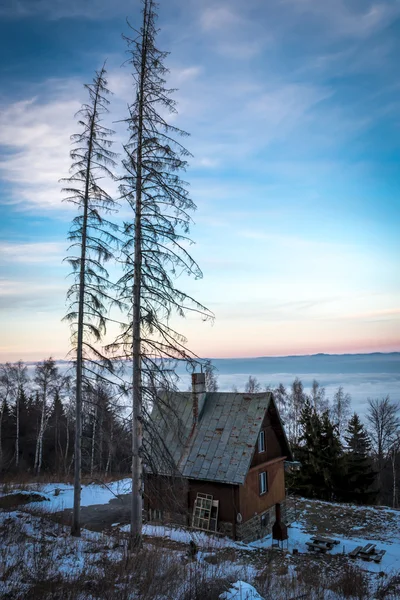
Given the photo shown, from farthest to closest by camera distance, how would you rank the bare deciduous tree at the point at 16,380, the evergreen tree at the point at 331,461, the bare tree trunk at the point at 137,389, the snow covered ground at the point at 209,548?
the bare deciduous tree at the point at 16,380 → the evergreen tree at the point at 331,461 → the bare tree trunk at the point at 137,389 → the snow covered ground at the point at 209,548

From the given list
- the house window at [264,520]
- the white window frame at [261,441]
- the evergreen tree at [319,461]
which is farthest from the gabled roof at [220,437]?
the evergreen tree at [319,461]

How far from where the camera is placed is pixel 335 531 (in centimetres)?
2006

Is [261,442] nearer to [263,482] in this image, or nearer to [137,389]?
[263,482]

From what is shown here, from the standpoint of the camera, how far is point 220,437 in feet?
61.2

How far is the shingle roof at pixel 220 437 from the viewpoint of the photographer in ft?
56.8

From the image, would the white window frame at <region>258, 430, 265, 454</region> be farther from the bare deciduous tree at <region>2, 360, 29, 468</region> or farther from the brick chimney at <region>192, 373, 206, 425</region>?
the bare deciduous tree at <region>2, 360, 29, 468</region>

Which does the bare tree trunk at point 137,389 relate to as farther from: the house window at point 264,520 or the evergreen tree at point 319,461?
the evergreen tree at point 319,461

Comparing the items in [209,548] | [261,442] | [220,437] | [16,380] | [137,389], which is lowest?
[209,548]

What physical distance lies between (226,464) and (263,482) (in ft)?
11.9

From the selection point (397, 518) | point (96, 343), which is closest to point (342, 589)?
point (96, 343)

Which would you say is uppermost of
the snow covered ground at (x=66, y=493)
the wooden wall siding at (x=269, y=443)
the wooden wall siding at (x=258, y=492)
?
the wooden wall siding at (x=269, y=443)

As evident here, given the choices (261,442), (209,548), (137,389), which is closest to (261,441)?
(261,442)

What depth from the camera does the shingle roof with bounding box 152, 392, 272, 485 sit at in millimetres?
17312

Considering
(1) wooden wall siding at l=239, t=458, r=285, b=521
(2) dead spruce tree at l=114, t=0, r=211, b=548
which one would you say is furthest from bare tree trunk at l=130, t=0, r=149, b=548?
(1) wooden wall siding at l=239, t=458, r=285, b=521
